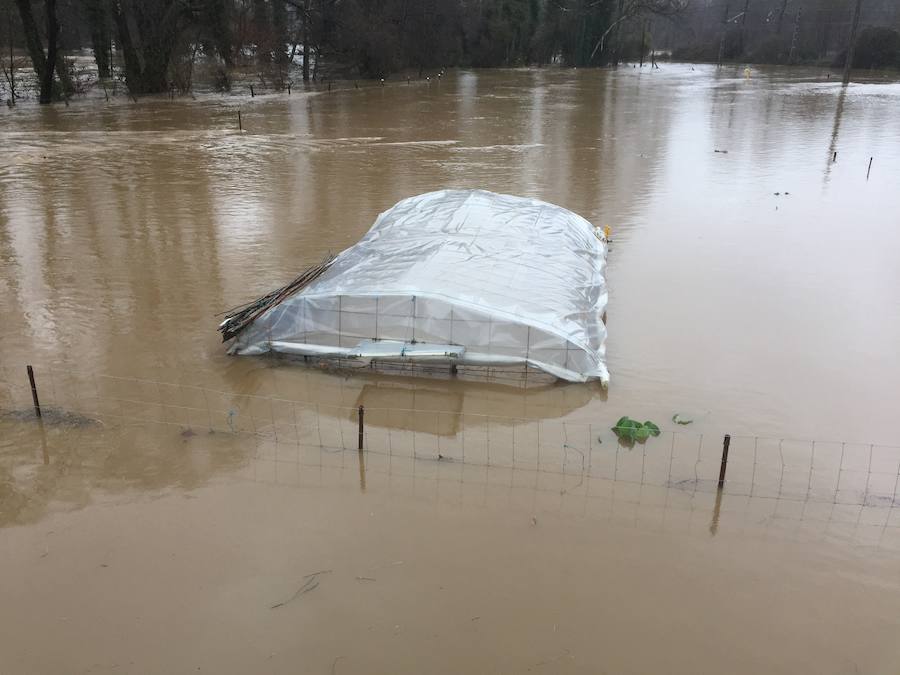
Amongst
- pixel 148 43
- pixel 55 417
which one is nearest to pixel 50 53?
pixel 148 43

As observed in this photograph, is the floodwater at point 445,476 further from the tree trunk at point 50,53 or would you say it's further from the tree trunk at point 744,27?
the tree trunk at point 744,27

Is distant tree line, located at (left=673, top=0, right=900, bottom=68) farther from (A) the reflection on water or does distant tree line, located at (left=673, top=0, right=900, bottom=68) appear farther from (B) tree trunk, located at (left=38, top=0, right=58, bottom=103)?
(B) tree trunk, located at (left=38, top=0, right=58, bottom=103)

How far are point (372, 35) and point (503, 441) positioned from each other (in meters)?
44.6

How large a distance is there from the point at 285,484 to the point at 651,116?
31.5 meters

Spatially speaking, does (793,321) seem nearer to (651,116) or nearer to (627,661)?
(627,661)

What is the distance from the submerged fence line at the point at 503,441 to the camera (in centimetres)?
730

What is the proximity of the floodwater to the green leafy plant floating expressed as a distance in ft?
0.71

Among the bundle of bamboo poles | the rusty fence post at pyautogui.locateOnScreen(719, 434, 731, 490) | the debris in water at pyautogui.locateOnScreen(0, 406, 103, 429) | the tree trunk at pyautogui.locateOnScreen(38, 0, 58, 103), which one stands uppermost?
the tree trunk at pyautogui.locateOnScreen(38, 0, 58, 103)

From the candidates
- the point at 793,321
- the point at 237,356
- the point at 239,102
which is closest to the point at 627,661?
the point at 237,356

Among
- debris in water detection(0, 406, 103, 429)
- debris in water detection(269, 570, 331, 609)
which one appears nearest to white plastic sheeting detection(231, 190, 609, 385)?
debris in water detection(0, 406, 103, 429)

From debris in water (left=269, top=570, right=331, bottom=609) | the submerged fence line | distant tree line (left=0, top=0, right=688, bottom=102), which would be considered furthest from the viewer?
distant tree line (left=0, top=0, right=688, bottom=102)

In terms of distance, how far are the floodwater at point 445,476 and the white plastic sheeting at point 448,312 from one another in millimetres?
366

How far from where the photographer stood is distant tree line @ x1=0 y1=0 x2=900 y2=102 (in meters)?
38.5

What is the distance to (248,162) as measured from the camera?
23078 mm
